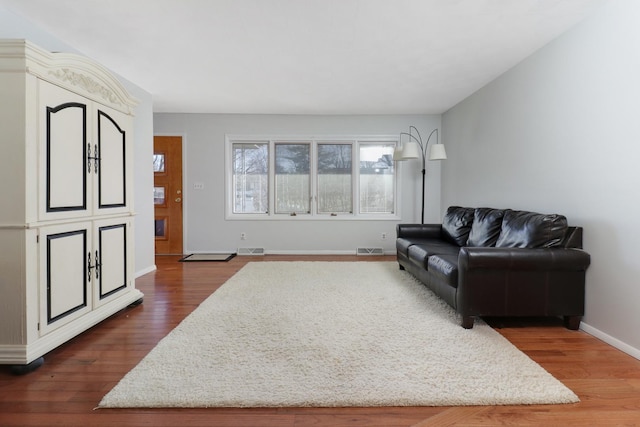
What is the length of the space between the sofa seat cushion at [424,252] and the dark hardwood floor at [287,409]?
0.80 metres

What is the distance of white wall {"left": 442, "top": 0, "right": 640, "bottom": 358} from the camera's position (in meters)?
2.21

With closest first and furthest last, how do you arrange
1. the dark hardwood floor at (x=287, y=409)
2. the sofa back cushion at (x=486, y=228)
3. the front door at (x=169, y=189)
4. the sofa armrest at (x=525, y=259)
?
the dark hardwood floor at (x=287, y=409) → the sofa armrest at (x=525, y=259) → the sofa back cushion at (x=486, y=228) → the front door at (x=169, y=189)

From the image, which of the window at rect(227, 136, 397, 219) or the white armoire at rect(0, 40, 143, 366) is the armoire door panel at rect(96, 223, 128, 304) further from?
the window at rect(227, 136, 397, 219)

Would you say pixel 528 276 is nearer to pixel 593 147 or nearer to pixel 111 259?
pixel 593 147

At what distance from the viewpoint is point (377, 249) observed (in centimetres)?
587

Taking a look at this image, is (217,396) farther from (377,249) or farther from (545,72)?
(377,249)

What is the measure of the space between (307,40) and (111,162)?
2016 mm

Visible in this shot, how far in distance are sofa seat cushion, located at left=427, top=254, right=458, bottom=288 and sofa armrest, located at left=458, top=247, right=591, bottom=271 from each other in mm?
153

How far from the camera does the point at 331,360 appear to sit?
80.4 inches

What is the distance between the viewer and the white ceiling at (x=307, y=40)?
252cm

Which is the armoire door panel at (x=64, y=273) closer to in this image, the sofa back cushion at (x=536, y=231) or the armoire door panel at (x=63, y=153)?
the armoire door panel at (x=63, y=153)

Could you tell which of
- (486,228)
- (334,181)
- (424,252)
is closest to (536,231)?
(486,228)

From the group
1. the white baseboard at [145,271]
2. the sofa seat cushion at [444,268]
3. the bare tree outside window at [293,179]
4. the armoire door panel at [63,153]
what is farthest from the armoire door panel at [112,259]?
the bare tree outside window at [293,179]

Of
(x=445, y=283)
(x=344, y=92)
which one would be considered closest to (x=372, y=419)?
(x=445, y=283)
